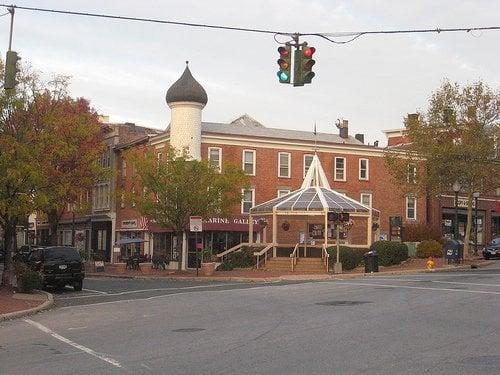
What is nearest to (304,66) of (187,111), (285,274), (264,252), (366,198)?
(285,274)

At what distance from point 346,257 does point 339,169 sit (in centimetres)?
1717

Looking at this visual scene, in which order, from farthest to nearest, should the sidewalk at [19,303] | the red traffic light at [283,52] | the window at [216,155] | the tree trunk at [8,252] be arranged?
1. the window at [216,155]
2. the tree trunk at [8,252]
3. the sidewalk at [19,303]
4. the red traffic light at [283,52]

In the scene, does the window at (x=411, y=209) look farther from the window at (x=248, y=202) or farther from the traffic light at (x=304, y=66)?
the traffic light at (x=304, y=66)

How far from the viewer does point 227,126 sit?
179 ft

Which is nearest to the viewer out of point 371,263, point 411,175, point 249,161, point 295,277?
point 295,277

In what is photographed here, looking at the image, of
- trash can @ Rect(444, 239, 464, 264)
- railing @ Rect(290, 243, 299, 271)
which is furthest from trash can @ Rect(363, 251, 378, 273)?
trash can @ Rect(444, 239, 464, 264)

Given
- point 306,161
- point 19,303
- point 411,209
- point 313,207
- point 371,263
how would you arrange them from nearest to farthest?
point 19,303 → point 371,263 → point 313,207 → point 306,161 → point 411,209

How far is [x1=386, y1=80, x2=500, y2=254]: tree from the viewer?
42.4 meters

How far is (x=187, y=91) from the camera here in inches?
1869

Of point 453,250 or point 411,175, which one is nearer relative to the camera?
point 453,250

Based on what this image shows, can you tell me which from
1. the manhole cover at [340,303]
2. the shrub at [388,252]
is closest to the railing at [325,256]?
the shrub at [388,252]

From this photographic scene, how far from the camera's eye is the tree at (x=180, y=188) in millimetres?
38688

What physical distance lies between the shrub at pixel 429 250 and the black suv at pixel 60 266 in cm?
2427

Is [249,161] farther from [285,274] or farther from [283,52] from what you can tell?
[283,52]
